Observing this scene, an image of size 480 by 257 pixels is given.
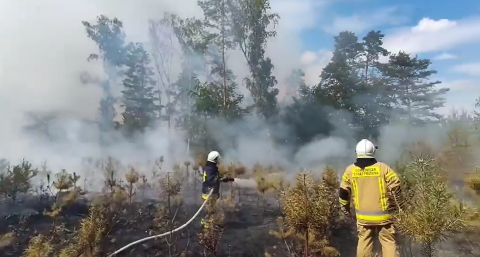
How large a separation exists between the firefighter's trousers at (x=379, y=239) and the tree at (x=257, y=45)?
1587 centimetres

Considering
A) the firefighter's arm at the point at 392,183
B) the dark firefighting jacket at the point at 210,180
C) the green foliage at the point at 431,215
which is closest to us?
the green foliage at the point at 431,215

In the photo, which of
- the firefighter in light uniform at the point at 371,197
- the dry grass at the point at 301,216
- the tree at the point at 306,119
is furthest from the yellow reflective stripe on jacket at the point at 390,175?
the tree at the point at 306,119

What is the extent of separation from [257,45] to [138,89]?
7962mm

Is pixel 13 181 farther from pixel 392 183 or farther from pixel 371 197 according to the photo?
pixel 392 183

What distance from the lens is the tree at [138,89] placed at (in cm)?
2286

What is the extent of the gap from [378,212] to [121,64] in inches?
810

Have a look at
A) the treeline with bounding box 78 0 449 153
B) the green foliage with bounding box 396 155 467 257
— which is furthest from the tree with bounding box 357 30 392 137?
the green foliage with bounding box 396 155 467 257

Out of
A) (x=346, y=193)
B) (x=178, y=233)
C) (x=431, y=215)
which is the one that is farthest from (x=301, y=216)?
(x=178, y=233)

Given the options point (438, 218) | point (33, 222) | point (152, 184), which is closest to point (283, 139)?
point (152, 184)

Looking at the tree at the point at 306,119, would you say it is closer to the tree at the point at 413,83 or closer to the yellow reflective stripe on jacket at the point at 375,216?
the tree at the point at 413,83

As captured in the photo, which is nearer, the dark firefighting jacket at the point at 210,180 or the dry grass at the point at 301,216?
the dry grass at the point at 301,216

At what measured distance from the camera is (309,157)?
62.6 feet

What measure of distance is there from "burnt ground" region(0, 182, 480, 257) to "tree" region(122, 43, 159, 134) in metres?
12.9

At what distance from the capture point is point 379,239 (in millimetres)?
4484
